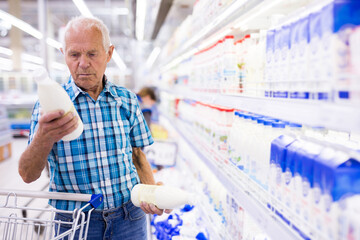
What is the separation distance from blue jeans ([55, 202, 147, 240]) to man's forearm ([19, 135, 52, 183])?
32 cm

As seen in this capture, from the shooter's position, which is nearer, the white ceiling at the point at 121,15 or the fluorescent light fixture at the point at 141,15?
the fluorescent light fixture at the point at 141,15

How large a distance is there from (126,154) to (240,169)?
2.15 feet

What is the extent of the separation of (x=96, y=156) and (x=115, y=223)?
39 centimetres

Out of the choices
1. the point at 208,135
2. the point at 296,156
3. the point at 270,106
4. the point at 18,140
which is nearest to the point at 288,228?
the point at 296,156

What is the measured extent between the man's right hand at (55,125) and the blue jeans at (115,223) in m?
0.54

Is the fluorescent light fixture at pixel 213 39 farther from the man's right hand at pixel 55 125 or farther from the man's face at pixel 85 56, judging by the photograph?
the man's right hand at pixel 55 125

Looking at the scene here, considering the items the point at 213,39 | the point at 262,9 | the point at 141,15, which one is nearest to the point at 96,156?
the point at 262,9

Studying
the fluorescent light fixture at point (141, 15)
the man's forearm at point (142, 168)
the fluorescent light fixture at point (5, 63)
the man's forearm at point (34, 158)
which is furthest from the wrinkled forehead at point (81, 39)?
the fluorescent light fixture at point (5, 63)

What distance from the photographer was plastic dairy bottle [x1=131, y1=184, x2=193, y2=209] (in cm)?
150

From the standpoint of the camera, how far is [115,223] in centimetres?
168

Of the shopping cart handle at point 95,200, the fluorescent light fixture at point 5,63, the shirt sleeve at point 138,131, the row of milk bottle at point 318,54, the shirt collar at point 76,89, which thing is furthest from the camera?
the fluorescent light fixture at point 5,63

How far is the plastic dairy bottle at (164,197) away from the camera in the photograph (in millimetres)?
1505

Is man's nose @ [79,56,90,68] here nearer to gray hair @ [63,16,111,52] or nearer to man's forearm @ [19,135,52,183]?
gray hair @ [63,16,111,52]

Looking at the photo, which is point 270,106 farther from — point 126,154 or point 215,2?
point 215,2
